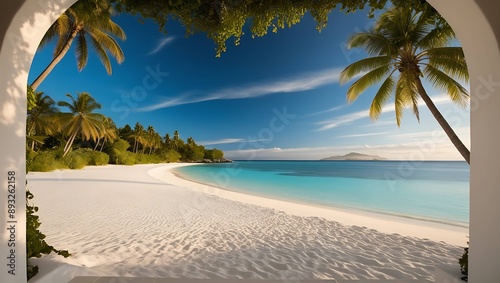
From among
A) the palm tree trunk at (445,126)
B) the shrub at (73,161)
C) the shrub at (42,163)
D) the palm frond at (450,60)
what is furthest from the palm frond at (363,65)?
the shrub at (73,161)

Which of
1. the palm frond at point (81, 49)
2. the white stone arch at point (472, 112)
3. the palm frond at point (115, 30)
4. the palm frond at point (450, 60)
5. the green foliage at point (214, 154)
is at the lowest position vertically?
the green foliage at point (214, 154)

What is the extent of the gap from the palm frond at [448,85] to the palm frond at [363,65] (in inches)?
44.5

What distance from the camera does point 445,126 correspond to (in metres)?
5.43

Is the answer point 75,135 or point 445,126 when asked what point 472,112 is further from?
point 75,135

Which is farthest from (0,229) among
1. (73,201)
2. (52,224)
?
(73,201)

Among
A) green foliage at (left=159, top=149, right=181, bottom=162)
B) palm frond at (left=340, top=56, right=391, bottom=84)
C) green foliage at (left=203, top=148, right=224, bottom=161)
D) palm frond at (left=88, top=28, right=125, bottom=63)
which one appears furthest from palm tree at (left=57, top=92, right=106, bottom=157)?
green foliage at (left=203, top=148, right=224, bottom=161)

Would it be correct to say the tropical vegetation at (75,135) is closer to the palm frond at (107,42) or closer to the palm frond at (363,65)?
the palm frond at (107,42)

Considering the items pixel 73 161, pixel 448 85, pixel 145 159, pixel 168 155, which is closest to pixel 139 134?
pixel 145 159

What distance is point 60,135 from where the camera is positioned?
1121 inches

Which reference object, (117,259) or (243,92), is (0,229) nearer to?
(117,259)

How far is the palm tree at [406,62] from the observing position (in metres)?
6.30

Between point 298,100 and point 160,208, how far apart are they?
32927 mm

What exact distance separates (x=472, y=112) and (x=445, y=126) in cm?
443

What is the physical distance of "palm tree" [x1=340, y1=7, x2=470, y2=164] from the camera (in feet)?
20.7
